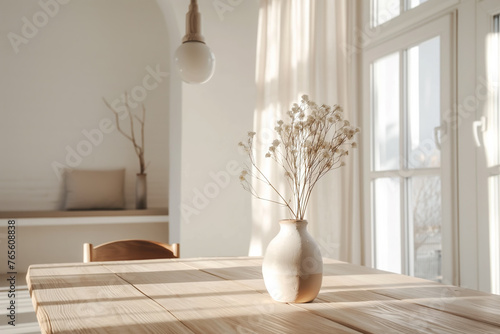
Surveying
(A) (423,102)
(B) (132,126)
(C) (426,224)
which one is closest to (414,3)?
(A) (423,102)

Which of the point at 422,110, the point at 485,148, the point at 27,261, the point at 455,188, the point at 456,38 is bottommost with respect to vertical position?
the point at 27,261

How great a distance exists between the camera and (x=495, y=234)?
7.59ft

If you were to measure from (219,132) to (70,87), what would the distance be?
216 cm

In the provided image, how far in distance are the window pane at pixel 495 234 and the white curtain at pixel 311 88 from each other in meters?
0.89

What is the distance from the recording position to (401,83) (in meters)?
2.95

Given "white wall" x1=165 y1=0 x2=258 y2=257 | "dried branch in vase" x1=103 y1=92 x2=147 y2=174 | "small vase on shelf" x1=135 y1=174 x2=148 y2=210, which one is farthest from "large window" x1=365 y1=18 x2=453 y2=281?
"dried branch in vase" x1=103 y1=92 x2=147 y2=174

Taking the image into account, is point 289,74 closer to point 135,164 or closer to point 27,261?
point 135,164

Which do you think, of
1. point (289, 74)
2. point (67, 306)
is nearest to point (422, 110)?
point (289, 74)

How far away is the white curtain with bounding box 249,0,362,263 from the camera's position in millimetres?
3121

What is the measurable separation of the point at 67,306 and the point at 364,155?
2.24m

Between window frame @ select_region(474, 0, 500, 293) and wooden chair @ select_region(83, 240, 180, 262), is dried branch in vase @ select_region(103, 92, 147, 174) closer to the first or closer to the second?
wooden chair @ select_region(83, 240, 180, 262)

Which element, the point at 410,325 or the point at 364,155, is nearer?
the point at 410,325

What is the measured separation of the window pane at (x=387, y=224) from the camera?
303cm

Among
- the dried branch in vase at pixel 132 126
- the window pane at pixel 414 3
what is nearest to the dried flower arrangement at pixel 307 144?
the window pane at pixel 414 3
